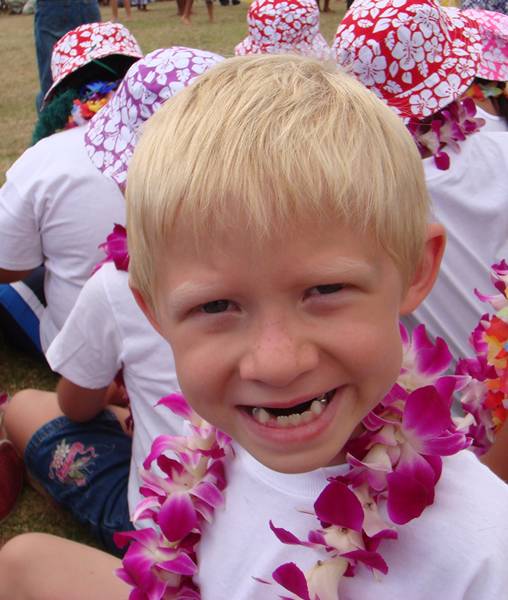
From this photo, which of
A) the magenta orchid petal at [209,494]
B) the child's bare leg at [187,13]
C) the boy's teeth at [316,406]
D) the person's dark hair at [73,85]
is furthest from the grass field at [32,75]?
the boy's teeth at [316,406]

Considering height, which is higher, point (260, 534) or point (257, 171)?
point (257, 171)

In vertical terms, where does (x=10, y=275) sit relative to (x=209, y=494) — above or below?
below

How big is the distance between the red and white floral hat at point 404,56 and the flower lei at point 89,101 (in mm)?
942

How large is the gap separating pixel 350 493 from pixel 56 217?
1.74m

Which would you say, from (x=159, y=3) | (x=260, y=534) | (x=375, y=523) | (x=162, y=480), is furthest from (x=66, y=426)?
(x=159, y=3)

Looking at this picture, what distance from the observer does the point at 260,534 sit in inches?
47.9

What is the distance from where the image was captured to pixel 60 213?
253 cm

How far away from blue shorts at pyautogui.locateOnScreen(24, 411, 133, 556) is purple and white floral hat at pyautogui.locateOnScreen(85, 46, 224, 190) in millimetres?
716

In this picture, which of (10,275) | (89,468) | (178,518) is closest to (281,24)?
(10,275)

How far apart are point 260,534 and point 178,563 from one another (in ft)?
0.56

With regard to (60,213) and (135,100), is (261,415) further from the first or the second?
(60,213)

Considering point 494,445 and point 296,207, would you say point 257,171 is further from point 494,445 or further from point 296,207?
point 494,445

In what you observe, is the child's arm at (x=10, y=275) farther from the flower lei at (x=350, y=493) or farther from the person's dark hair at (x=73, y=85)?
the flower lei at (x=350, y=493)

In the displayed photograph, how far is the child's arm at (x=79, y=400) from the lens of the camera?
6.72 ft
